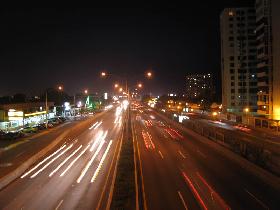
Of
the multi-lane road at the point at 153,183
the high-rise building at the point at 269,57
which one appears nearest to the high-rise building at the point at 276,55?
the high-rise building at the point at 269,57

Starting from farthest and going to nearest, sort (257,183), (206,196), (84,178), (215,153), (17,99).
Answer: (17,99), (215,153), (84,178), (257,183), (206,196)

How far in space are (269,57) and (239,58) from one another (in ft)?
103

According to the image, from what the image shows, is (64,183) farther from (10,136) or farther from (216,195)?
(10,136)

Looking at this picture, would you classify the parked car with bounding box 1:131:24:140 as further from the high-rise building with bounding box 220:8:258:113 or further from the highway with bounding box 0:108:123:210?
the high-rise building with bounding box 220:8:258:113

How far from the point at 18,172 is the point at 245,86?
91178mm

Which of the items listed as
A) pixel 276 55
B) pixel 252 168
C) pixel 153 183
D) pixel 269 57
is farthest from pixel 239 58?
pixel 153 183

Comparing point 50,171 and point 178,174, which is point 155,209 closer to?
point 178,174

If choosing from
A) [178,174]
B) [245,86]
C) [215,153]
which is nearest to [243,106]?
[245,86]

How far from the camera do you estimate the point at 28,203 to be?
19141 mm

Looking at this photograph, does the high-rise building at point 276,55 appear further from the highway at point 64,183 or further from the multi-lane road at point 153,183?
the highway at point 64,183

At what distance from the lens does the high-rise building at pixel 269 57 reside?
7256 centimetres

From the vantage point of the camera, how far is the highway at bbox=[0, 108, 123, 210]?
18.9 m

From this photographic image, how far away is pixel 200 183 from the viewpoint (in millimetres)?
22156

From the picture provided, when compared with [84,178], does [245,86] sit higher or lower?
higher
